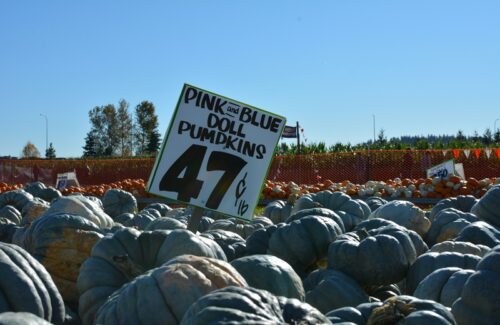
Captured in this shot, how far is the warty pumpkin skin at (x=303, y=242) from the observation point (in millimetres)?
5258

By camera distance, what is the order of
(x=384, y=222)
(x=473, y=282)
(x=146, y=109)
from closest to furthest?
(x=473, y=282)
(x=384, y=222)
(x=146, y=109)

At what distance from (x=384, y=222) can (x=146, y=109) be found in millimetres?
91913

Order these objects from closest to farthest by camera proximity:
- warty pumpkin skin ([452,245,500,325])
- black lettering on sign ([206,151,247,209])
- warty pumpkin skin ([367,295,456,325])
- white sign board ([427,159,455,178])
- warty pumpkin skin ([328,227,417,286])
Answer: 1. warty pumpkin skin ([367,295,456,325])
2. warty pumpkin skin ([452,245,500,325])
3. warty pumpkin skin ([328,227,417,286])
4. black lettering on sign ([206,151,247,209])
5. white sign board ([427,159,455,178])

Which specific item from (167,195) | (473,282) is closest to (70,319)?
(167,195)

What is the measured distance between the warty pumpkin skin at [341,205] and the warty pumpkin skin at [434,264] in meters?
2.43

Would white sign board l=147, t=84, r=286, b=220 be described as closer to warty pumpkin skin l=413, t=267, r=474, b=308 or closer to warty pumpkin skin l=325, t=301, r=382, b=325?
warty pumpkin skin l=413, t=267, r=474, b=308

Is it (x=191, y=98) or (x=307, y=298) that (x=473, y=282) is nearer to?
(x=307, y=298)

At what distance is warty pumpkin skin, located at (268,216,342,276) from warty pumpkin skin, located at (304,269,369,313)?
2.25ft

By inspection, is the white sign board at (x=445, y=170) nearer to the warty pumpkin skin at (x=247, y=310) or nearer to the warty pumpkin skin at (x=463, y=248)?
the warty pumpkin skin at (x=463, y=248)

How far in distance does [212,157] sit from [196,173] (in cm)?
19

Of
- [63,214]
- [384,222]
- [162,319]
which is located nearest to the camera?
[162,319]

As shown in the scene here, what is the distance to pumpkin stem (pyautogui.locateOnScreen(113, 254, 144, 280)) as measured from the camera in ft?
13.7

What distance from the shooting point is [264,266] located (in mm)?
3863

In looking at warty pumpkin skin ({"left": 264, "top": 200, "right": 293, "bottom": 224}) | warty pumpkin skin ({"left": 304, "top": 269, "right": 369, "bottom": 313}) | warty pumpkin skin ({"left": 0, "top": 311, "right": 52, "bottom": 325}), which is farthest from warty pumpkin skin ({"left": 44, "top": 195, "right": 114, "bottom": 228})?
warty pumpkin skin ({"left": 0, "top": 311, "right": 52, "bottom": 325})
